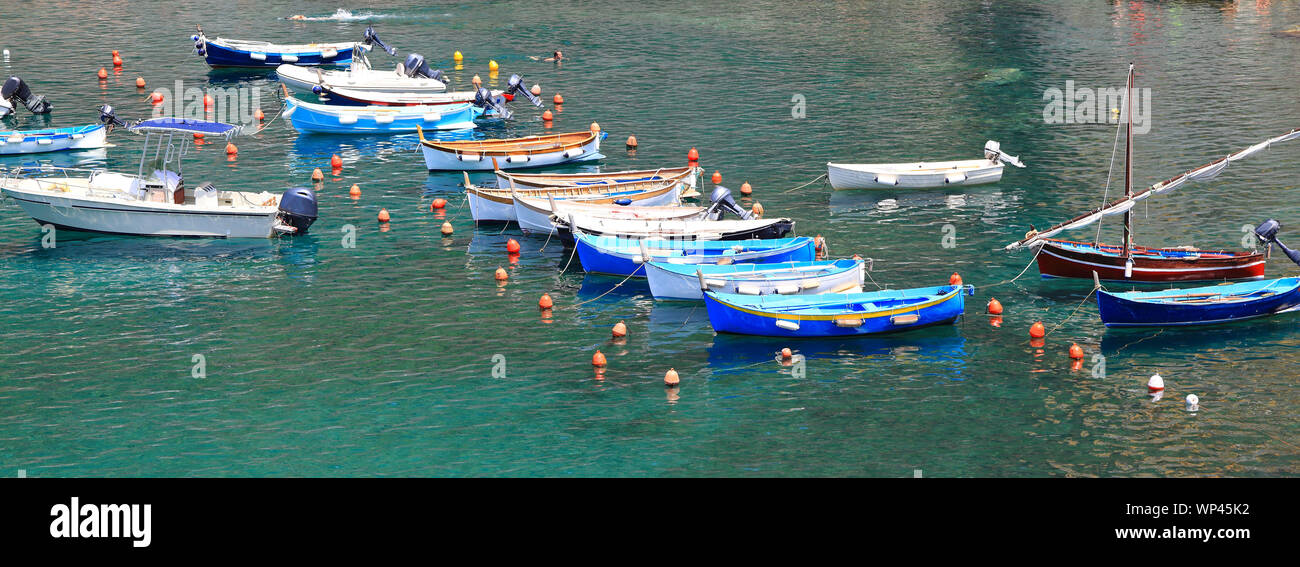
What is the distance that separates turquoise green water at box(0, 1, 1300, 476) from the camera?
3931 cm

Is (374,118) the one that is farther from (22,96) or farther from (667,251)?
(667,251)

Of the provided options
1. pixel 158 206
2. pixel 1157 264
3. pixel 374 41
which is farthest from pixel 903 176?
pixel 374 41

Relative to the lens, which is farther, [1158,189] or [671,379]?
[1158,189]

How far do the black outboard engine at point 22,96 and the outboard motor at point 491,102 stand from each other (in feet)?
82.4

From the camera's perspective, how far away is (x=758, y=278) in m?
50.0

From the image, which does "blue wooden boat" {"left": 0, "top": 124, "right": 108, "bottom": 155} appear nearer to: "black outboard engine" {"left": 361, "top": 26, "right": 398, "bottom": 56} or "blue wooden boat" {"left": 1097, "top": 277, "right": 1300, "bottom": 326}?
"black outboard engine" {"left": 361, "top": 26, "right": 398, "bottom": 56}

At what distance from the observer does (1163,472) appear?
124 ft

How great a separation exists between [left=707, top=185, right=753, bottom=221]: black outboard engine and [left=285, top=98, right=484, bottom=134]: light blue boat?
24.1 meters

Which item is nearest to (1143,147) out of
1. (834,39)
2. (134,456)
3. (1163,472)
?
(834,39)

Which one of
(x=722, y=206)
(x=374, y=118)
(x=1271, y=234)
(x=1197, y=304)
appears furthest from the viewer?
(x=374, y=118)

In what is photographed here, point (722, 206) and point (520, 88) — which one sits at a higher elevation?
point (520, 88)

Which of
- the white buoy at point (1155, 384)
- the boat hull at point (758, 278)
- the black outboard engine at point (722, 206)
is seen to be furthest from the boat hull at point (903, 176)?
the white buoy at point (1155, 384)

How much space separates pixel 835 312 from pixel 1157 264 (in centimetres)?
1443

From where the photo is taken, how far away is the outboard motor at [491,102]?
258 feet
